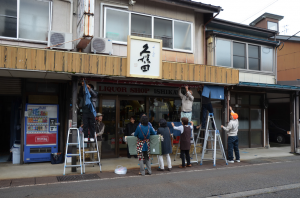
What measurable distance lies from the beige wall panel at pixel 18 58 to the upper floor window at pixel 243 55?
8882mm

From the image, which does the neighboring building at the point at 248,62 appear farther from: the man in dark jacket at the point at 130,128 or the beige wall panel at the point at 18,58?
the beige wall panel at the point at 18,58

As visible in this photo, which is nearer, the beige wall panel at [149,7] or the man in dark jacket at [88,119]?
the man in dark jacket at [88,119]

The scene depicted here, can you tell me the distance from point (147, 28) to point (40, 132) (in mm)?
6133

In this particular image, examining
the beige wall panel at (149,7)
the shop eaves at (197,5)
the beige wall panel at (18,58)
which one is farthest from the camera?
the shop eaves at (197,5)

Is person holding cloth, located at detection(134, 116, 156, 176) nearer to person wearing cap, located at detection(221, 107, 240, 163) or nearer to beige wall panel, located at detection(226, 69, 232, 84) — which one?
person wearing cap, located at detection(221, 107, 240, 163)

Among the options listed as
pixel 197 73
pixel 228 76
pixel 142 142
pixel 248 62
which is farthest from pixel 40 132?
pixel 248 62

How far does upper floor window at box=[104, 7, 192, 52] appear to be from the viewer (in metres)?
10.1

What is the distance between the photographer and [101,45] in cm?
912

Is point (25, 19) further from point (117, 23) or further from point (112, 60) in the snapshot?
point (112, 60)

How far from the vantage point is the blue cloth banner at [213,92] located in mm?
9664

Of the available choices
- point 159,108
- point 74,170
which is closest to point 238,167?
point 159,108

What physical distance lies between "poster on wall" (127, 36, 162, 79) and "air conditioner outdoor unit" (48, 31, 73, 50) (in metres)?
2.30

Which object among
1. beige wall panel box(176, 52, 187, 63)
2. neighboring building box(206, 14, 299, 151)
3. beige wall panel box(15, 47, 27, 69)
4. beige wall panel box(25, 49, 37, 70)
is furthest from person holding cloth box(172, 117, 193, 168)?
beige wall panel box(15, 47, 27, 69)

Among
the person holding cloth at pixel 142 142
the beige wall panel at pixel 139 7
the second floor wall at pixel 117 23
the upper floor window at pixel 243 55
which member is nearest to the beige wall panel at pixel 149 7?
the second floor wall at pixel 117 23
